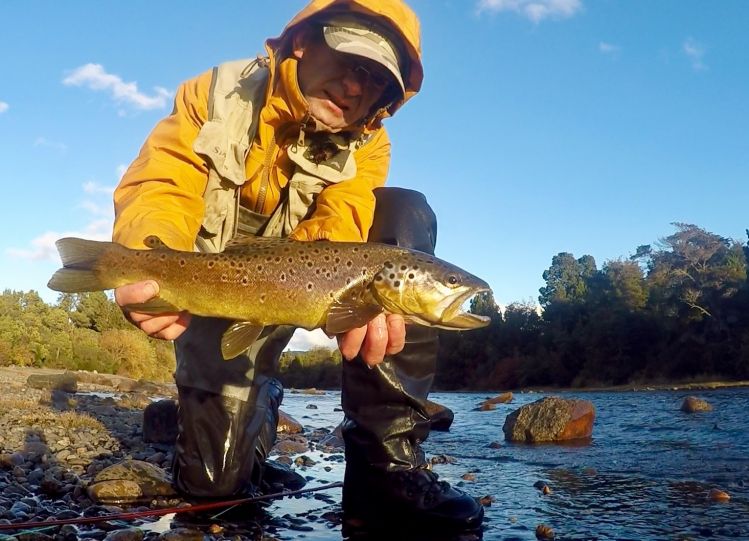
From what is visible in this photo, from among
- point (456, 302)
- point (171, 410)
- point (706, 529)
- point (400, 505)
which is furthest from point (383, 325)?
point (171, 410)

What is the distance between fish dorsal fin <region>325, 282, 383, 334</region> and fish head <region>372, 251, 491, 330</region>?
0.06 meters

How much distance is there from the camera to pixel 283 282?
3020 millimetres

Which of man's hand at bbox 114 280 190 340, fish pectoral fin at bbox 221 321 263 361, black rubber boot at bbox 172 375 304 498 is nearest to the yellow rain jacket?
man's hand at bbox 114 280 190 340

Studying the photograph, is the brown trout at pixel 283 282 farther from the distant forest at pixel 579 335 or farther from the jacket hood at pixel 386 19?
the distant forest at pixel 579 335

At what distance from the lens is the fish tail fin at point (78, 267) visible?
287 centimetres

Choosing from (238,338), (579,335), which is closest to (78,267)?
(238,338)

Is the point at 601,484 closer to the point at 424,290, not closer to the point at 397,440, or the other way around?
the point at 397,440

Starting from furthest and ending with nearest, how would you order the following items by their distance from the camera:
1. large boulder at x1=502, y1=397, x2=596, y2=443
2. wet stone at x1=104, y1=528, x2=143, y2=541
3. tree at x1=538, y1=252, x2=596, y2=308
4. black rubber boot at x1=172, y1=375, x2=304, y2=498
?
tree at x1=538, y1=252, x2=596, y2=308, large boulder at x1=502, y1=397, x2=596, y2=443, black rubber boot at x1=172, y1=375, x2=304, y2=498, wet stone at x1=104, y1=528, x2=143, y2=541

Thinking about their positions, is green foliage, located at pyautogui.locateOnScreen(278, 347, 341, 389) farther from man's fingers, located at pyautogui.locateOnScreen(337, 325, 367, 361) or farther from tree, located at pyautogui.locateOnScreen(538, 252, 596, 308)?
man's fingers, located at pyautogui.locateOnScreen(337, 325, 367, 361)

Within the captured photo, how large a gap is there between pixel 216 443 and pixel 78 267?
1421 millimetres

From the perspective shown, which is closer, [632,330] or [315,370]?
[632,330]

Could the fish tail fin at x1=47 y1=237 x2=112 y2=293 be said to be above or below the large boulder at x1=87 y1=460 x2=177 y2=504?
above

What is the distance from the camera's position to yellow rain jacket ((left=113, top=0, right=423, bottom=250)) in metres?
3.19

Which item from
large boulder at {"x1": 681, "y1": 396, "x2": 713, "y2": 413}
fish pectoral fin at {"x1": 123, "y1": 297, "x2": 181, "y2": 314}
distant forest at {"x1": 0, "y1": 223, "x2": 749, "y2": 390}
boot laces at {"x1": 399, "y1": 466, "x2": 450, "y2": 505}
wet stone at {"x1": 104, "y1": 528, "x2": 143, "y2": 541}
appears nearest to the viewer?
wet stone at {"x1": 104, "y1": 528, "x2": 143, "y2": 541}
